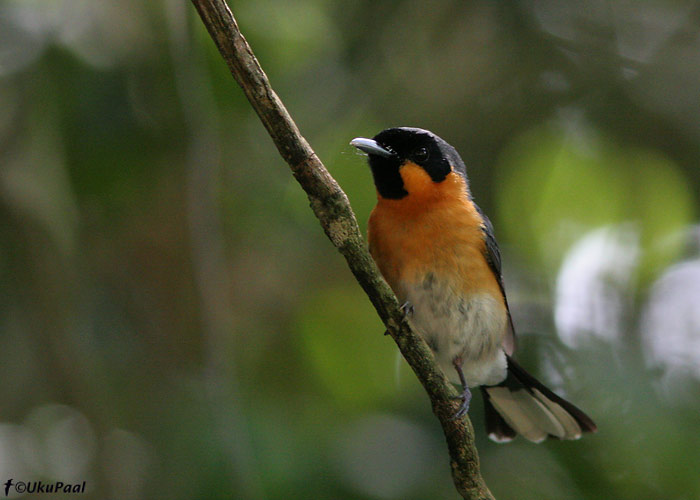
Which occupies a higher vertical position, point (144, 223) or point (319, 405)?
point (144, 223)

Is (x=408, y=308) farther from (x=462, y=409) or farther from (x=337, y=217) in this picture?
(x=337, y=217)

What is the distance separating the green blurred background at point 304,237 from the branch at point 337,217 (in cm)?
144

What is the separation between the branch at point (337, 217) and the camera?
8.22ft

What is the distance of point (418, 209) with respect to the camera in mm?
4141

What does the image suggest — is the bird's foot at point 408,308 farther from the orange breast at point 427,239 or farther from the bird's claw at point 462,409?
the bird's claw at point 462,409

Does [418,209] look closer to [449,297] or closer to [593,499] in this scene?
[449,297]

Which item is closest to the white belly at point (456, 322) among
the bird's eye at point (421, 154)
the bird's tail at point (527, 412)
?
the bird's tail at point (527, 412)

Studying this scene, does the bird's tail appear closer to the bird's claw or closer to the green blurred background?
the green blurred background

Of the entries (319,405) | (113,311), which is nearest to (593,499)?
(319,405)

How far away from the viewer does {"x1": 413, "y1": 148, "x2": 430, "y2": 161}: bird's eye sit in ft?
13.8

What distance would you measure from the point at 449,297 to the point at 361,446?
1239 mm

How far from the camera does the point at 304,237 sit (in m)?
5.54

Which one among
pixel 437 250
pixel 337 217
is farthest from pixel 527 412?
pixel 337 217

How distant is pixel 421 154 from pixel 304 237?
1.55 metres
